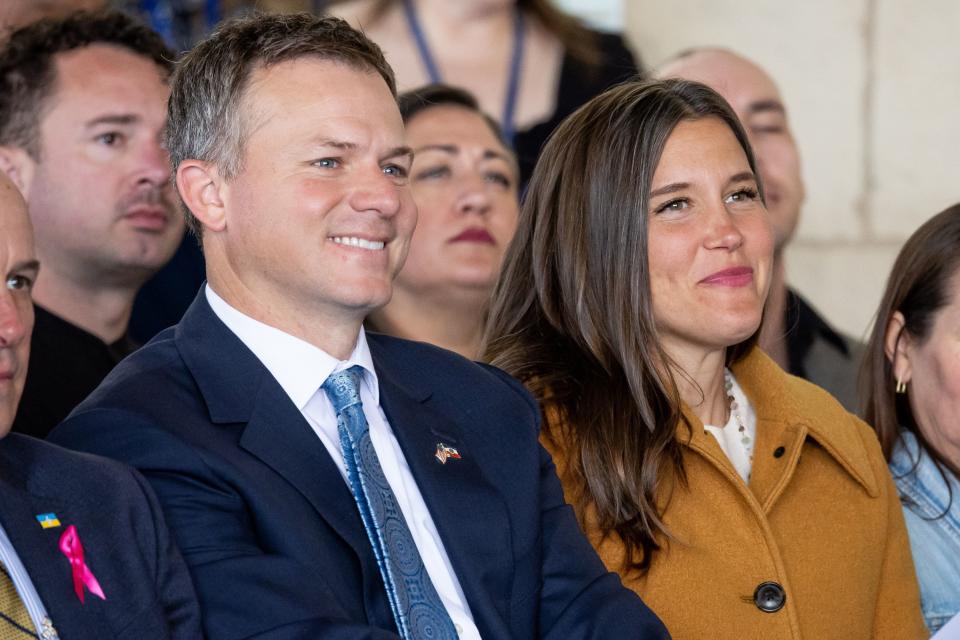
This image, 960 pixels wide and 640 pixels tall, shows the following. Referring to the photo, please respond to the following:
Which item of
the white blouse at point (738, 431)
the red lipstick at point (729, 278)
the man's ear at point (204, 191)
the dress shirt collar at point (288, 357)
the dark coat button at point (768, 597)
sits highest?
the man's ear at point (204, 191)

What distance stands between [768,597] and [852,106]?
2.65 m

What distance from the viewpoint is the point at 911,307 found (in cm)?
302

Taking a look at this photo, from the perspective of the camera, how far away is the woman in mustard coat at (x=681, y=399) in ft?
8.13

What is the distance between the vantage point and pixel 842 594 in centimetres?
258

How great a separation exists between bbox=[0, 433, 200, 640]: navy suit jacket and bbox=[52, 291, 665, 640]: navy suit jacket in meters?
0.05

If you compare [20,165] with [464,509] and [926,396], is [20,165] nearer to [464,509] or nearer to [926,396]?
[464,509]

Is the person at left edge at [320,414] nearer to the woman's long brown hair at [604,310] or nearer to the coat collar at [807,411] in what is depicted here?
the woman's long brown hair at [604,310]

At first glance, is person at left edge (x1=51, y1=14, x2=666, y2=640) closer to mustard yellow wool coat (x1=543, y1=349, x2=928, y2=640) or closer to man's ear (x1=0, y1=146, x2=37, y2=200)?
mustard yellow wool coat (x1=543, y1=349, x2=928, y2=640)

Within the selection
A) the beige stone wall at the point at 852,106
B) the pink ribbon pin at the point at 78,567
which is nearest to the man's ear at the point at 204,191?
the pink ribbon pin at the point at 78,567

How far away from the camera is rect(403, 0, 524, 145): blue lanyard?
14.9ft

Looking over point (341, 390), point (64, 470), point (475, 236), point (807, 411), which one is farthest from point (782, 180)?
point (64, 470)

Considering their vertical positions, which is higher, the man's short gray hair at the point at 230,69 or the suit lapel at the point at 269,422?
the man's short gray hair at the point at 230,69

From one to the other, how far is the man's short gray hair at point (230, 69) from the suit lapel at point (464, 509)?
446 mm

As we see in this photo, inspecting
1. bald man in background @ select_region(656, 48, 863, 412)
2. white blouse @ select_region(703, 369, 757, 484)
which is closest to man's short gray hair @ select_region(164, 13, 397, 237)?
white blouse @ select_region(703, 369, 757, 484)
